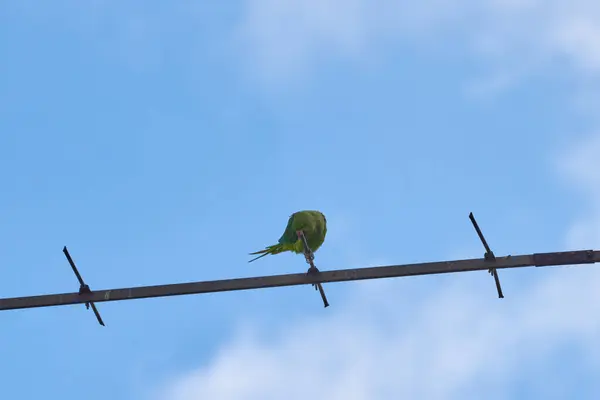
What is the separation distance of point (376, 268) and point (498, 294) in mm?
1347

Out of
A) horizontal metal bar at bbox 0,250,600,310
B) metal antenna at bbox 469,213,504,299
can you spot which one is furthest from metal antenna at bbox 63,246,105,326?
metal antenna at bbox 469,213,504,299

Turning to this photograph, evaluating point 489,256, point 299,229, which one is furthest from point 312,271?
point 299,229

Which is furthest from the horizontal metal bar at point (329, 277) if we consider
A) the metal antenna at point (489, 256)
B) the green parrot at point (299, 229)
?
the green parrot at point (299, 229)

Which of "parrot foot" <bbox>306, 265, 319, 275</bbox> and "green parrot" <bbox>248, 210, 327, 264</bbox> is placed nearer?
"parrot foot" <bbox>306, 265, 319, 275</bbox>

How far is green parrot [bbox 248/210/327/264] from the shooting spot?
10.8 m

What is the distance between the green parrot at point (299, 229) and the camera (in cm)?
1079

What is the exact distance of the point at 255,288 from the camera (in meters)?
8.00

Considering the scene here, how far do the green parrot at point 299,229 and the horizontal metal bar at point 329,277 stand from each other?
2.61 metres

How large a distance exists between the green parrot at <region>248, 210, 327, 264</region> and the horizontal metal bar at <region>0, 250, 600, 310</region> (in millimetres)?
2610

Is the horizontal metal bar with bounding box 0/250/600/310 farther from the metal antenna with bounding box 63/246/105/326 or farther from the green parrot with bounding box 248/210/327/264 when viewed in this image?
the green parrot with bounding box 248/210/327/264

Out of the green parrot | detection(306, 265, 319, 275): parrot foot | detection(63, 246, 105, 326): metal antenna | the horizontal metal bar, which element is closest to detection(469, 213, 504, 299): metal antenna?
the horizontal metal bar

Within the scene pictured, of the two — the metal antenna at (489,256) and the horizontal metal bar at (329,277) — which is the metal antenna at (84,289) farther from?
the metal antenna at (489,256)

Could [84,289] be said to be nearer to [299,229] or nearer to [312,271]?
[312,271]

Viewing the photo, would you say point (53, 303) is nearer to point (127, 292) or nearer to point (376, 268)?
point (127, 292)
